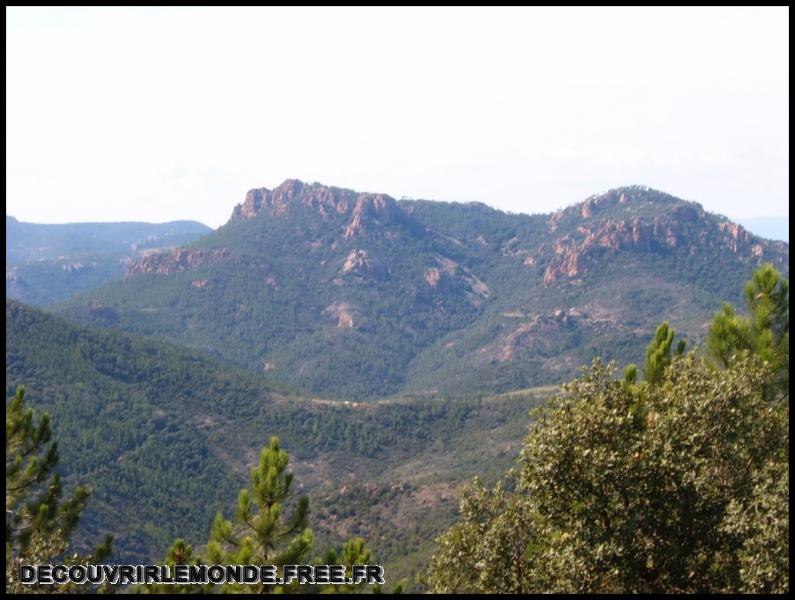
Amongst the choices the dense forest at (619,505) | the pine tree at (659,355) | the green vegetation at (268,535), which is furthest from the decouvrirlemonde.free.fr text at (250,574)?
the pine tree at (659,355)

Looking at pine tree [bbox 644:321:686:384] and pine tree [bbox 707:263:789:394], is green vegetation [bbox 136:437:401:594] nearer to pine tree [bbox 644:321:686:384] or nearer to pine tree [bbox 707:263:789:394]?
pine tree [bbox 644:321:686:384]

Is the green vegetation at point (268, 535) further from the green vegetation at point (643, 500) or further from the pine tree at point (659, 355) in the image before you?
the pine tree at point (659, 355)

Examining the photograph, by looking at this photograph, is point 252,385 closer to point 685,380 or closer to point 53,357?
point 53,357

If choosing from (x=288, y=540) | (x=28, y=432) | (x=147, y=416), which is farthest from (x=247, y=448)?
(x=288, y=540)

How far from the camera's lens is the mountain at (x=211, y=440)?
9894cm

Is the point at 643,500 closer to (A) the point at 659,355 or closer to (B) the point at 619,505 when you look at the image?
(B) the point at 619,505

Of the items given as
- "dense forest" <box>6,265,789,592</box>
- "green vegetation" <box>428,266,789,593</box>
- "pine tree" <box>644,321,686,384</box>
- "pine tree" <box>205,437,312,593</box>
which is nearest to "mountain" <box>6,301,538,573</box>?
"pine tree" <box>644,321,686,384</box>

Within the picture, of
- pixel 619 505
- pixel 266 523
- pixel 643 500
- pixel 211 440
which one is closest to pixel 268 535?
pixel 266 523

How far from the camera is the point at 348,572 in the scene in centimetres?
1984

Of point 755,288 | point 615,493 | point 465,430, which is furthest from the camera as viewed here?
point 465,430

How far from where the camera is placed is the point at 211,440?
13750cm

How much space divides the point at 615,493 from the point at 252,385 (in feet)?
505

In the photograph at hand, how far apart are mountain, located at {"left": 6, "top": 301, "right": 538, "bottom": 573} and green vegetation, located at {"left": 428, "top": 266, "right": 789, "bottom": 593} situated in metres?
52.5

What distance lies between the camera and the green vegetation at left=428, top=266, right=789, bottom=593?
17.8m
